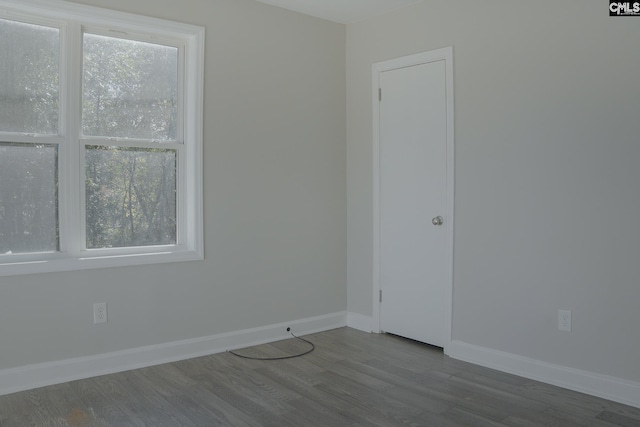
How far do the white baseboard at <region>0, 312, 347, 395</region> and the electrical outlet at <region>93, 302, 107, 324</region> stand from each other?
228 millimetres

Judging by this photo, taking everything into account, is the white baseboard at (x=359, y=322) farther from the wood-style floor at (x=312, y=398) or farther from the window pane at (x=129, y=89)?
the window pane at (x=129, y=89)

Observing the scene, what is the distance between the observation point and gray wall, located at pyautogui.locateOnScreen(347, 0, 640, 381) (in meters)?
3.04

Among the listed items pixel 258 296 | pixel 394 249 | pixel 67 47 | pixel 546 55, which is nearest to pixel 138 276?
pixel 258 296

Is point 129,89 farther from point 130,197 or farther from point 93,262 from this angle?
point 93,262

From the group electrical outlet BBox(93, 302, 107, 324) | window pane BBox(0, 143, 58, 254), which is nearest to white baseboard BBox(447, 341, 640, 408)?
electrical outlet BBox(93, 302, 107, 324)

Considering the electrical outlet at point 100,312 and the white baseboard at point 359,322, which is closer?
the electrical outlet at point 100,312

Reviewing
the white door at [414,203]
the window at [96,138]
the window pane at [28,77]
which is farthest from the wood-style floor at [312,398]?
the window pane at [28,77]

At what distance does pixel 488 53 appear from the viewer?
3.65 meters

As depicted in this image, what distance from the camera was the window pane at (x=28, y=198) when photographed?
3209 millimetres

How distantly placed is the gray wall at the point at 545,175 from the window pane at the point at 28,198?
2.71m

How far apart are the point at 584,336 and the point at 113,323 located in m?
2.94

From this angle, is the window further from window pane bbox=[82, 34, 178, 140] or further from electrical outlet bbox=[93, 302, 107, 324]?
electrical outlet bbox=[93, 302, 107, 324]

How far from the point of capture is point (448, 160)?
12.8 feet

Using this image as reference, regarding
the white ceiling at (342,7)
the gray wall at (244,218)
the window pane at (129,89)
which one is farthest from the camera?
the white ceiling at (342,7)
